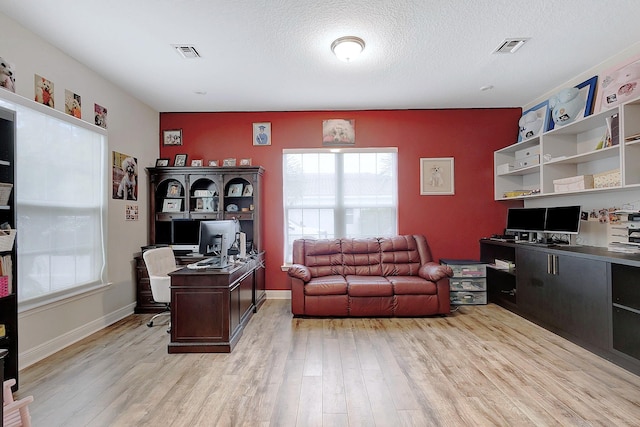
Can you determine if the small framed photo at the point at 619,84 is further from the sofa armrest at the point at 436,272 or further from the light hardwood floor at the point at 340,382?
the light hardwood floor at the point at 340,382

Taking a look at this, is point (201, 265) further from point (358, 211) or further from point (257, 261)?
point (358, 211)

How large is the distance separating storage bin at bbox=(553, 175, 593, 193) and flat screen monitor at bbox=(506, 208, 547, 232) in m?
0.36

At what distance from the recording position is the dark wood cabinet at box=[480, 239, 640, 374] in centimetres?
265

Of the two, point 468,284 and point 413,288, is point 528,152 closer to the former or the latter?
point 468,284

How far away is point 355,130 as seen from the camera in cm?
497

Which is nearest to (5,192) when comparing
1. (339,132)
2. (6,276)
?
(6,276)

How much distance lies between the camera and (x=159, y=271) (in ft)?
12.4

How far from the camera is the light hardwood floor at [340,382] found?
2023 millimetres

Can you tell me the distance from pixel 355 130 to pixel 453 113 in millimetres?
1562

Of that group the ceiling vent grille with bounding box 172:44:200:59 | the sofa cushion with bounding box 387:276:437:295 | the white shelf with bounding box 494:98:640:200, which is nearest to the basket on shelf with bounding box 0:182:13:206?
the ceiling vent grille with bounding box 172:44:200:59

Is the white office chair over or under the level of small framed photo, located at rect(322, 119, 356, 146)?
under

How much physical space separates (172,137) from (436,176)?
13.9ft

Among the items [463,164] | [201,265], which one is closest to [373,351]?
[201,265]

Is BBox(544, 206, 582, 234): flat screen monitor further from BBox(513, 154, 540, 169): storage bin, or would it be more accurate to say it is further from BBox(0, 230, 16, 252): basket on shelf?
BBox(0, 230, 16, 252): basket on shelf
